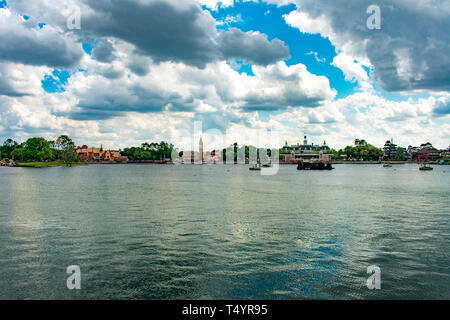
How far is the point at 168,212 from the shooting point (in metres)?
40.3

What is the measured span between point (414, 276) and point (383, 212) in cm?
2405

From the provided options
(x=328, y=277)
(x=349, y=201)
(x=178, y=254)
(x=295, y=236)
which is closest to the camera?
(x=328, y=277)

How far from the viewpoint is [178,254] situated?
2253 centimetres

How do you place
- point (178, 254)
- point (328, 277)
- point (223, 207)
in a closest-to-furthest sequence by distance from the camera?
point (328, 277) < point (178, 254) < point (223, 207)

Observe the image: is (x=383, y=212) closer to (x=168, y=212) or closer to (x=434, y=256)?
(x=434, y=256)

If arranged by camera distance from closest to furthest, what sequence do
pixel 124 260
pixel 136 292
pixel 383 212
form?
pixel 136 292 → pixel 124 260 → pixel 383 212
